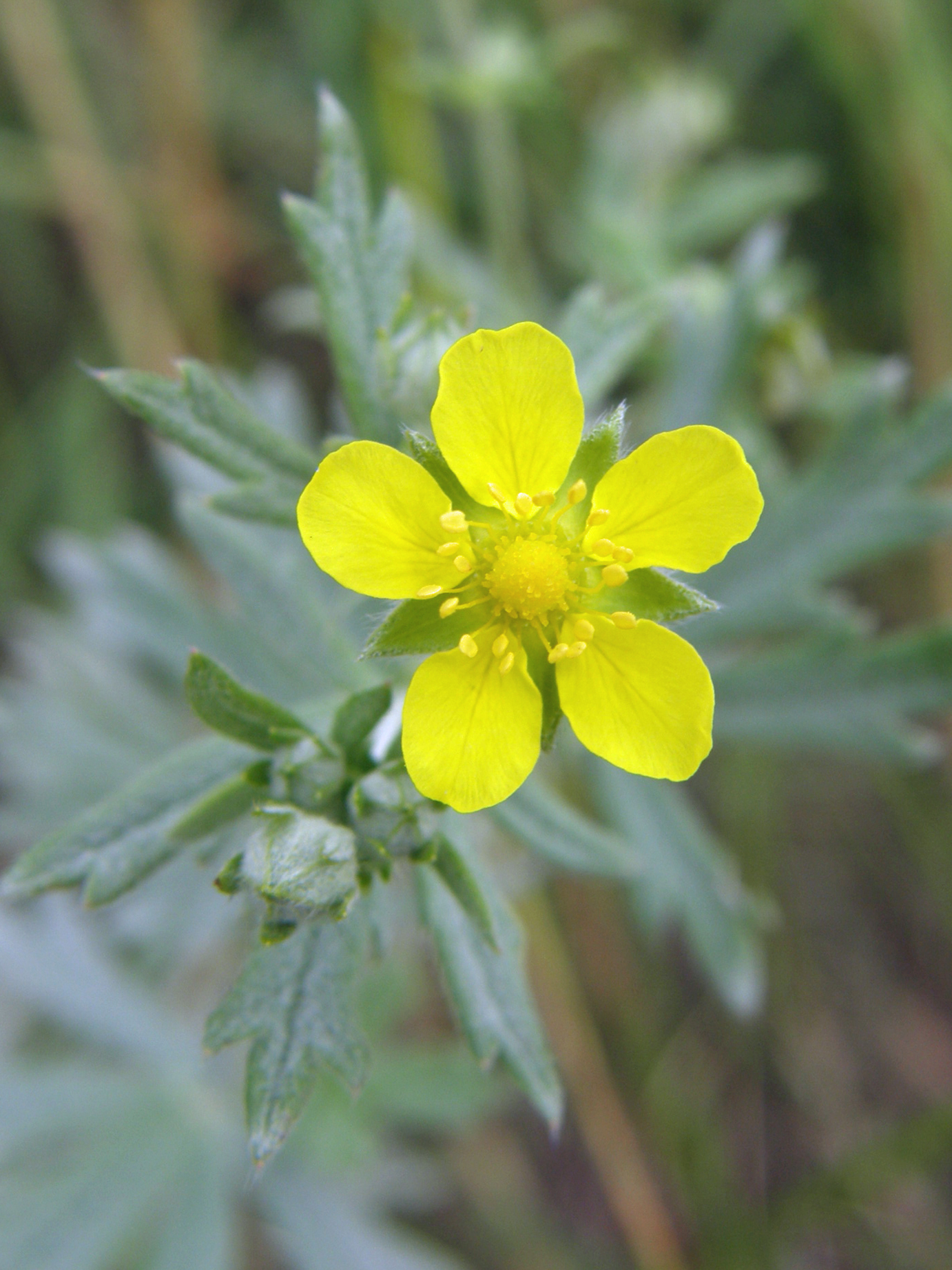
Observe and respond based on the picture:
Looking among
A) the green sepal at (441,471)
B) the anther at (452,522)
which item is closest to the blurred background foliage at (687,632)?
the green sepal at (441,471)

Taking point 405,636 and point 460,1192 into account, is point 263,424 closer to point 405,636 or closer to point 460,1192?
point 405,636

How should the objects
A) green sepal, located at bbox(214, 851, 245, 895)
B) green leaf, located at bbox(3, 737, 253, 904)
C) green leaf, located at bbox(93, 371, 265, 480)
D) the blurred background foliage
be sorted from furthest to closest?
1. the blurred background foliage
2. green leaf, located at bbox(93, 371, 265, 480)
3. green leaf, located at bbox(3, 737, 253, 904)
4. green sepal, located at bbox(214, 851, 245, 895)

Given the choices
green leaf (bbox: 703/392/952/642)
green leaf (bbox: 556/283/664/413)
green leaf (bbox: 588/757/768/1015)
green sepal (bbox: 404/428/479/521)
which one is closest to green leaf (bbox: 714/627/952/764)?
green leaf (bbox: 703/392/952/642)

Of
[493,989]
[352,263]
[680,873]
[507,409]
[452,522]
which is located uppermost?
[352,263]

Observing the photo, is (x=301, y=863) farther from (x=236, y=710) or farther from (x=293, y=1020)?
(x=293, y=1020)

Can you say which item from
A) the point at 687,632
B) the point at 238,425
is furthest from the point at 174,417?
the point at 687,632

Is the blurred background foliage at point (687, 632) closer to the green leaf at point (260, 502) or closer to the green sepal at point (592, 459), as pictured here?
the green leaf at point (260, 502)

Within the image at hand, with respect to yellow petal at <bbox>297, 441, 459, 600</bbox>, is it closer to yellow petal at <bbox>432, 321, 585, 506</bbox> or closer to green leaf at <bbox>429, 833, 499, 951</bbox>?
yellow petal at <bbox>432, 321, 585, 506</bbox>
